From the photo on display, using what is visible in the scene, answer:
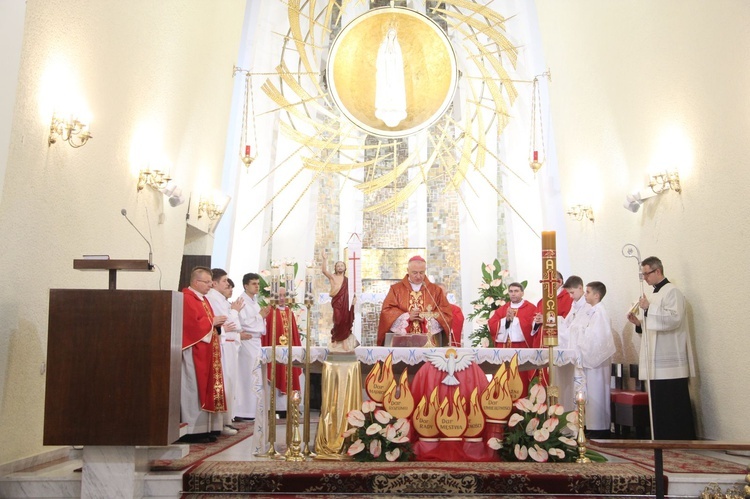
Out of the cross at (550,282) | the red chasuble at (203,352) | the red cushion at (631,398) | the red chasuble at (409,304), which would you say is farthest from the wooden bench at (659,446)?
the red chasuble at (203,352)

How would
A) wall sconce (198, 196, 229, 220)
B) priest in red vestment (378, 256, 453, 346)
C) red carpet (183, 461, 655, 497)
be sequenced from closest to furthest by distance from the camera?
red carpet (183, 461, 655, 497), priest in red vestment (378, 256, 453, 346), wall sconce (198, 196, 229, 220)

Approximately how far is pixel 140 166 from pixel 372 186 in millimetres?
5999

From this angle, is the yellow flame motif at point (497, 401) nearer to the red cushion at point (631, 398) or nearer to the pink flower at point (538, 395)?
the pink flower at point (538, 395)

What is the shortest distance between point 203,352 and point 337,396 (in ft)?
5.13

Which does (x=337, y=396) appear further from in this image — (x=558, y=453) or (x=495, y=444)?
(x=558, y=453)

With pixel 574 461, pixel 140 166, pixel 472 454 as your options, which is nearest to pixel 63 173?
pixel 140 166

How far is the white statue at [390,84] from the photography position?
11.0 metres

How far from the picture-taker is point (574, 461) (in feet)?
18.4

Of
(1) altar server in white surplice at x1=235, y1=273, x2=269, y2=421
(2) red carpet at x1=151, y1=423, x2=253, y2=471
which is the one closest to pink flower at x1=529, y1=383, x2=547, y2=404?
(2) red carpet at x1=151, y1=423, x2=253, y2=471

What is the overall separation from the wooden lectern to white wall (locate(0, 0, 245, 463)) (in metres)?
0.14

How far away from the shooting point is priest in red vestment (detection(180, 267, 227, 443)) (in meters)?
6.95

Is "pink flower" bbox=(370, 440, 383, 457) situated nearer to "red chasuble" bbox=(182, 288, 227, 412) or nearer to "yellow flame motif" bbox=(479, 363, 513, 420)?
"yellow flame motif" bbox=(479, 363, 513, 420)

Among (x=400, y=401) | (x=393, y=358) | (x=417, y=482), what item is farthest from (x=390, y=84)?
(x=417, y=482)

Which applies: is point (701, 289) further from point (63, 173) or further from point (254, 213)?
point (254, 213)
